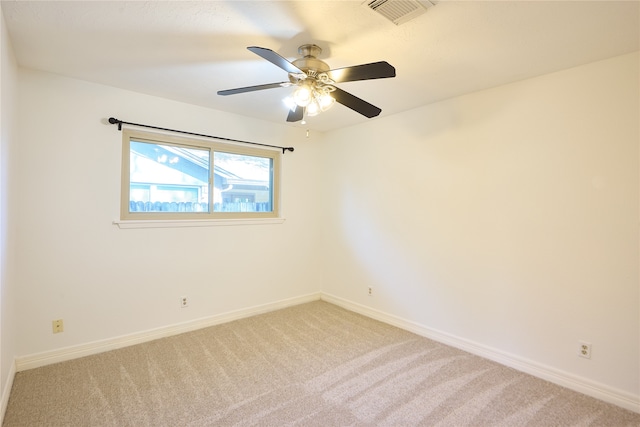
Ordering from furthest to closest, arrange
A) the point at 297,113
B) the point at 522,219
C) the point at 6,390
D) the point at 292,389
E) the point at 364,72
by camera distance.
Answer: the point at 522,219, the point at 297,113, the point at 292,389, the point at 6,390, the point at 364,72

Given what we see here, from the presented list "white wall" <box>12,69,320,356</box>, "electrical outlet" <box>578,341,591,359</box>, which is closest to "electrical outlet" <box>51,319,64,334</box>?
"white wall" <box>12,69,320,356</box>

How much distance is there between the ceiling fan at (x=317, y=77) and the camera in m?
1.67

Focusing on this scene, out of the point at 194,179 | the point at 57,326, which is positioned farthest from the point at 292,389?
the point at 194,179

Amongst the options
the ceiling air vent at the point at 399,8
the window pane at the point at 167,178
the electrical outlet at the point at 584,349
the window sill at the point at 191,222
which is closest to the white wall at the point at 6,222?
the window sill at the point at 191,222

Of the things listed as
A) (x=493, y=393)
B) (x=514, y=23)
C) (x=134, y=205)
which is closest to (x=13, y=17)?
(x=134, y=205)

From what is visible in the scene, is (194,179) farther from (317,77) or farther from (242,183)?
(317,77)

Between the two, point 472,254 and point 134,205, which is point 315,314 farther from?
point 134,205

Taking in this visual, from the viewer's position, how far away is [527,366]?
2.48 m

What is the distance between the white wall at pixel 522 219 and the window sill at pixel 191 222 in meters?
1.26

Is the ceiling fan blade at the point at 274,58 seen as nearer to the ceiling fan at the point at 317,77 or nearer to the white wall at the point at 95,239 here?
the ceiling fan at the point at 317,77

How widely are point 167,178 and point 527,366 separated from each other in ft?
11.7

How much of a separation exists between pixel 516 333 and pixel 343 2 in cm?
268

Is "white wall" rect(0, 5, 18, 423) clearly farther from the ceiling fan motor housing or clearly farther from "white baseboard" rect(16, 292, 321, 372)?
the ceiling fan motor housing

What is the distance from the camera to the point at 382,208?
3562 millimetres
